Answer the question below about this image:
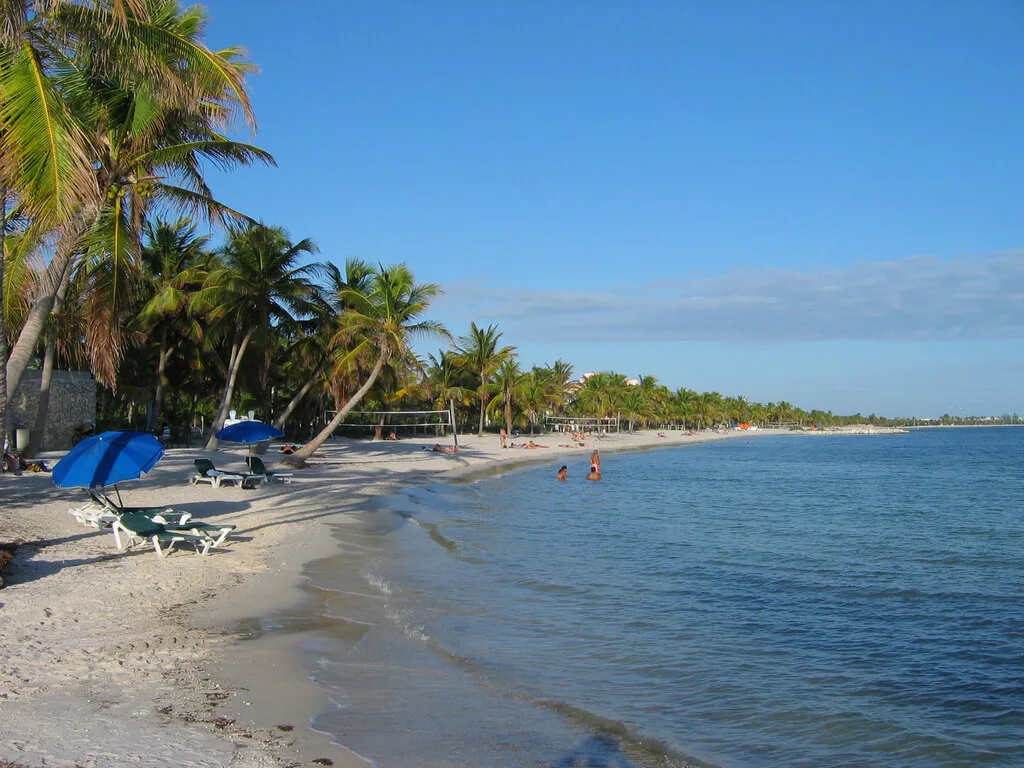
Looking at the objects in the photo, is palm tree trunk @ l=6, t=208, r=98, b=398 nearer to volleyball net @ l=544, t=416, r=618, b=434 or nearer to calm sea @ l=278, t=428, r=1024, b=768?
calm sea @ l=278, t=428, r=1024, b=768

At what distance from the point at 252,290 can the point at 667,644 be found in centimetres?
2190

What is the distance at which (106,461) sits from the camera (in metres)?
11.0

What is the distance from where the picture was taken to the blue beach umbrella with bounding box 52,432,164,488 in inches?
427

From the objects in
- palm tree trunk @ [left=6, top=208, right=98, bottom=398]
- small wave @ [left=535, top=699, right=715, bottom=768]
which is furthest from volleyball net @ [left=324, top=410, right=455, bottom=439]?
small wave @ [left=535, top=699, right=715, bottom=768]

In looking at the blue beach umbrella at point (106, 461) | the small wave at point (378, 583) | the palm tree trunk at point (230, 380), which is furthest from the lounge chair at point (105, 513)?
the palm tree trunk at point (230, 380)

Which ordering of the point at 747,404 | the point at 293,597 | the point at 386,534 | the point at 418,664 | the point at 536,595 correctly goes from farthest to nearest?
the point at 747,404 < the point at 386,534 < the point at 536,595 < the point at 293,597 < the point at 418,664

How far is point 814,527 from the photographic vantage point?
70.9 feet

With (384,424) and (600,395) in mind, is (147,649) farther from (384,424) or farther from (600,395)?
(600,395)

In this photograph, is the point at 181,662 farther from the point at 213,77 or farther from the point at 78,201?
the point at 213,77

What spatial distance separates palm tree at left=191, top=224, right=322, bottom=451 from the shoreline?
11.7 m

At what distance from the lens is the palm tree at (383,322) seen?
1067 inches

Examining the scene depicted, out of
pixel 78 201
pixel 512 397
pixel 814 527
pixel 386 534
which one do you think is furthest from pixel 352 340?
pixel 512 397

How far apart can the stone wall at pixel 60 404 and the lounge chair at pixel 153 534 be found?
49.6 ft

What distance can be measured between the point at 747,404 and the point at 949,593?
538 ft
